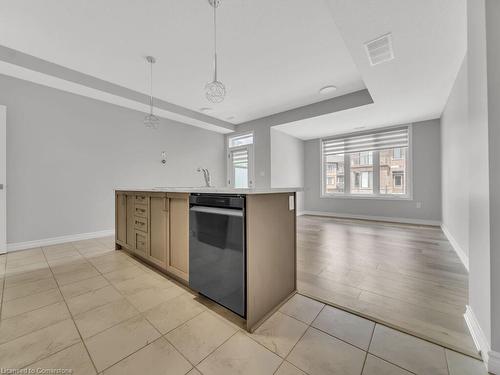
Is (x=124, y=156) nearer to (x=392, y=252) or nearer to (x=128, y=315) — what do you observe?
(x=128, y=315)

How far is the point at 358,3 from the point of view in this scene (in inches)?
67.1

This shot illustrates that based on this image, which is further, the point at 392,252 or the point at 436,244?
the point at 436,244

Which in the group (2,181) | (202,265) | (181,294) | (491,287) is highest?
(2,181)

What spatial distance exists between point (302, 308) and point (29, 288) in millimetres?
2493

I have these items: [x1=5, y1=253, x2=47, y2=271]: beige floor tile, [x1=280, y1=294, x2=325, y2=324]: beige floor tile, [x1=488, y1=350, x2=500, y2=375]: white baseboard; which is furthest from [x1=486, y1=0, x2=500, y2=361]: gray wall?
[x1=5, y1=253, x2=47, y2=271]: beige floor tile

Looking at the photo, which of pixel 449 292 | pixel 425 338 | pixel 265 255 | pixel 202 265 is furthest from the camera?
pixel 449 292

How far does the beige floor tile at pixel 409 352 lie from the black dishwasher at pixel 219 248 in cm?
85

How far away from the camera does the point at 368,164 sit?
550 cm

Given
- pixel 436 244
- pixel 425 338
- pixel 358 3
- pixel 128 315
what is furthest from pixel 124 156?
pixel 436 244

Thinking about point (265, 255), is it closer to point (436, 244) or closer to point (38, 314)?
point (38, 314)

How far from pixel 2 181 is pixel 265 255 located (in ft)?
12.8

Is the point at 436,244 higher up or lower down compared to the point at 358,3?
lower down

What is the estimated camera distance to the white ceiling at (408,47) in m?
1.76

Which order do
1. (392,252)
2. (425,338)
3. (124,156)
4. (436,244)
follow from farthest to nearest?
1. (124,156)
2. (436,244)
3. (392,252)
4. (425,338)
